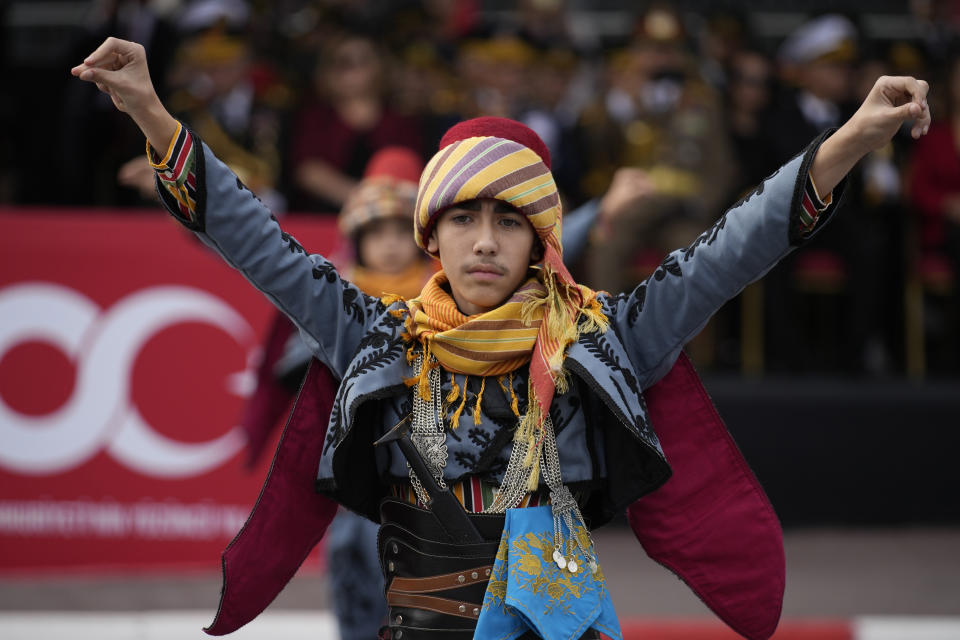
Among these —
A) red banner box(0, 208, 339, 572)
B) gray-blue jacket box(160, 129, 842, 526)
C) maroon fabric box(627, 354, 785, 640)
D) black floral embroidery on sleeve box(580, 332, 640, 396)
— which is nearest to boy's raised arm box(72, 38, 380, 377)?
gray-blue jacket box(160, 129, 842, 526)

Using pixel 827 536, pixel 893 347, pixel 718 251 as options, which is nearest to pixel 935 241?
pixel 893 347

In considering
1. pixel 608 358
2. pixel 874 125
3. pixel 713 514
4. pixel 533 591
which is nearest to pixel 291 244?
pixel 608 358

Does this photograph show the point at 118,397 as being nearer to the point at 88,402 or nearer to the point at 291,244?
the point at 88,402

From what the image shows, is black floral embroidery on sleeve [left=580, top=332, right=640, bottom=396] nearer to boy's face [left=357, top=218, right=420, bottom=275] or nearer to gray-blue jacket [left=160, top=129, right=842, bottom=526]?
gray-blue jacket [left=160, top=129, right=842, bottom=526]

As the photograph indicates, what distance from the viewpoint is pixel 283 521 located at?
2.97 m

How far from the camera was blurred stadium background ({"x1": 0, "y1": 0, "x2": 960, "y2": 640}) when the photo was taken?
253 inches

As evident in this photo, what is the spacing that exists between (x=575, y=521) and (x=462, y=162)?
79cm

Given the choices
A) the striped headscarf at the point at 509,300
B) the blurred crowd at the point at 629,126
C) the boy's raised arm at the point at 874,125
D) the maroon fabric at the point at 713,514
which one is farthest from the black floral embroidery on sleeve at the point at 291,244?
the blurred crowd at the point at 629,126

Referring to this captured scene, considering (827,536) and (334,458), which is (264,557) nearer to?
(334,458)

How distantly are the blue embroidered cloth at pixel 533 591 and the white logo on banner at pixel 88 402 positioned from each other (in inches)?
158

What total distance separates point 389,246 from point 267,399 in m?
0.68

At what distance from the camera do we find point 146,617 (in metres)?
5.71

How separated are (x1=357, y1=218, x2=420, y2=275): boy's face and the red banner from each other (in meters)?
1.87

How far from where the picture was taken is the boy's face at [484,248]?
9.30 ft
